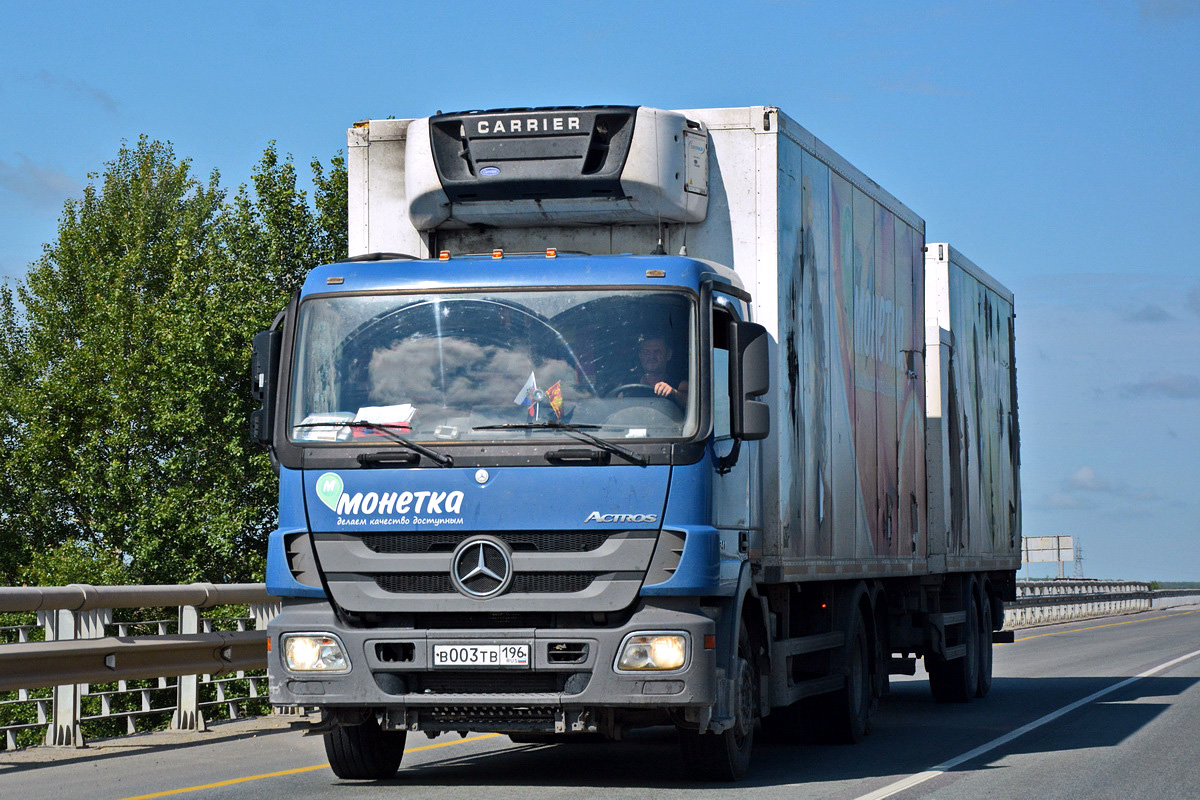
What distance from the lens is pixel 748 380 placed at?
9047 millimetres

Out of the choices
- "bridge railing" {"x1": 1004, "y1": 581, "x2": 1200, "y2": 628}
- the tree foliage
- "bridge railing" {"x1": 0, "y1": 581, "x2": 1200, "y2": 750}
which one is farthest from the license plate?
the tree foliage

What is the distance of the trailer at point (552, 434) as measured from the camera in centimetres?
868

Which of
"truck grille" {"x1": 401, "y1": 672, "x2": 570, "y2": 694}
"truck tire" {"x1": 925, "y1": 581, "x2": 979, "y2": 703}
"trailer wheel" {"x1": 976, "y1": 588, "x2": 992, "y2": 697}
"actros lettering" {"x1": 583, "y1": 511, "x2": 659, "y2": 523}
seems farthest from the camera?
"trailer wheel" {"x1": 976, "y1": 588, "x2": 992, "y2": 697}

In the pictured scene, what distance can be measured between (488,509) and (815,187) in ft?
13.0

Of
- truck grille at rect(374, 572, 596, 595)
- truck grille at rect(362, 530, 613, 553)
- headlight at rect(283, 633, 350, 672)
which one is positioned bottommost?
headlight at rect(283, 633, 350, 672)

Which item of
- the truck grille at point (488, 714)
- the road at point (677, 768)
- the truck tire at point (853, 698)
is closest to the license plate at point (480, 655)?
the truck grille at point (488, 714)

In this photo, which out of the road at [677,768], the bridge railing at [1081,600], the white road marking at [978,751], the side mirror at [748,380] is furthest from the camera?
the bridge railing at [1081,600]

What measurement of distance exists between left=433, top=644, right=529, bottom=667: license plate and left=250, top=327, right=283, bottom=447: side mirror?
5.14 feet

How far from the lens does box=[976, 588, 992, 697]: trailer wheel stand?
60.2ft

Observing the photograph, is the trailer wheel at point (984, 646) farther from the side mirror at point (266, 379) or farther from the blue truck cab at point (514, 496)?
the side mirror at point (266, 379)

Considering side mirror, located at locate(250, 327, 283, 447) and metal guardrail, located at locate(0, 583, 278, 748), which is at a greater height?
side mirror, located at locate(250, 327, 283, 447)

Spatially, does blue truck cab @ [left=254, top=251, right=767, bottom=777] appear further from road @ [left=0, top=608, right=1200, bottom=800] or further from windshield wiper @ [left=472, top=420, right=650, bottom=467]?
road @ [left=0, top=608, right=1200, bottom=800]

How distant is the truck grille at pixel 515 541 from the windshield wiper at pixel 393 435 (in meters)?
0.39

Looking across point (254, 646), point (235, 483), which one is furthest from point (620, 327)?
point (235, 483)
